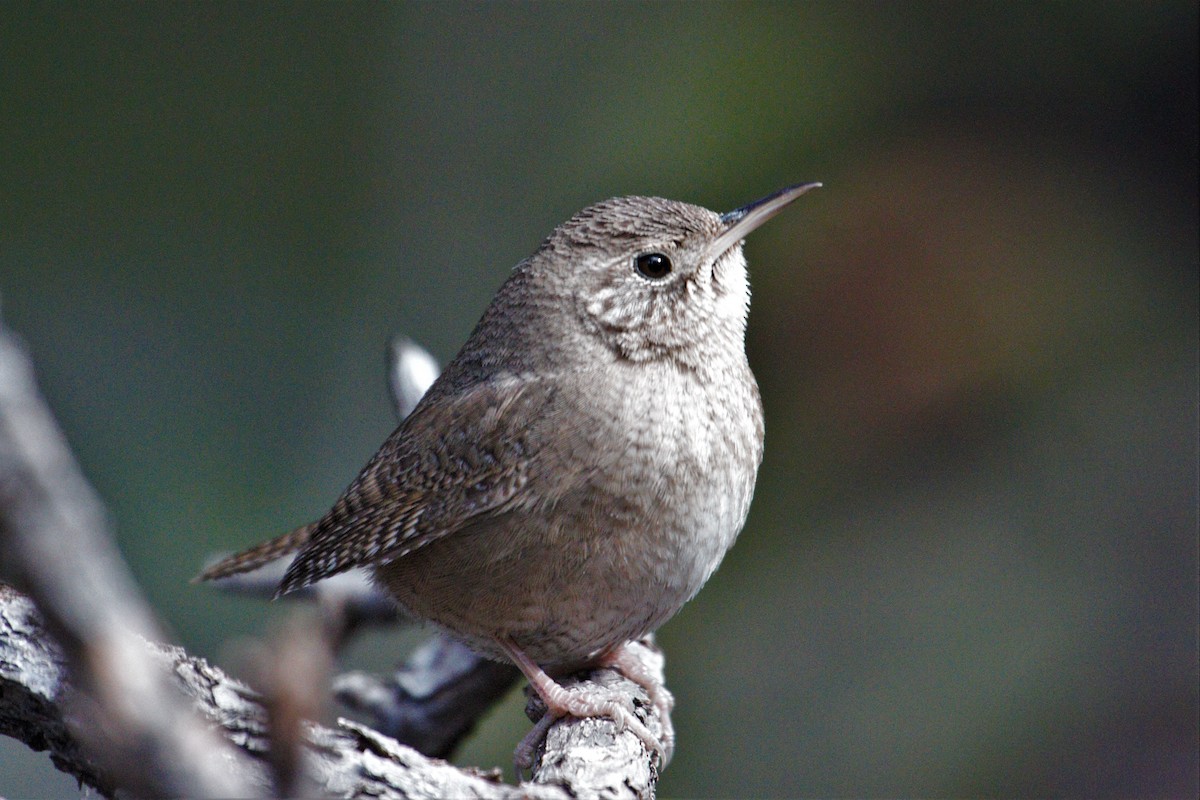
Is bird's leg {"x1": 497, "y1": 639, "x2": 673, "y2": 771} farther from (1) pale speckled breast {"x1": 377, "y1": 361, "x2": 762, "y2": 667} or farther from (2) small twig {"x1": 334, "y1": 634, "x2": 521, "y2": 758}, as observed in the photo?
(2) small twig {"x1": 334, "y1": 634, "x2": 521, "y2": 758}

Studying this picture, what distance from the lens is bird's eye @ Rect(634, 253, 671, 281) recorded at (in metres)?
2.22

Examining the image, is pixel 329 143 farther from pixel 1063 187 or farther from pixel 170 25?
pixel 1063 187

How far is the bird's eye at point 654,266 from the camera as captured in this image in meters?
2.22

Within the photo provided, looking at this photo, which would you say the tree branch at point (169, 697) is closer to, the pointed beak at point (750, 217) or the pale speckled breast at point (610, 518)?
the pale speckled breast at point (610, 518)

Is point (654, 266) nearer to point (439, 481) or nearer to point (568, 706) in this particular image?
point (439, 481)

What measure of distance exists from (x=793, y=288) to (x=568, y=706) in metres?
2.51

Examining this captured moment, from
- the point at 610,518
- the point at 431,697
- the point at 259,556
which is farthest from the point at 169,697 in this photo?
the point at 431,697

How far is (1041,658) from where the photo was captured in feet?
14.0

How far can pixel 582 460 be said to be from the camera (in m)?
2.06

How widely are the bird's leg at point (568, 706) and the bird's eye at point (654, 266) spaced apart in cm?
80

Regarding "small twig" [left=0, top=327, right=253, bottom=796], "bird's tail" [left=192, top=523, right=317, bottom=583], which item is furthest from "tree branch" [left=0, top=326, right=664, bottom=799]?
"bird's tail" [left=192, top=523, right=317, bottom=583]

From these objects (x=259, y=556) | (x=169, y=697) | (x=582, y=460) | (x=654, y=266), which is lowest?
(x=169, y=697)

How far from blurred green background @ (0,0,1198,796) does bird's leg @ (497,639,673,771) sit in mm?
1855

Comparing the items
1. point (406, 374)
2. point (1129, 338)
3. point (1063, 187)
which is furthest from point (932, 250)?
point (406, 374)
